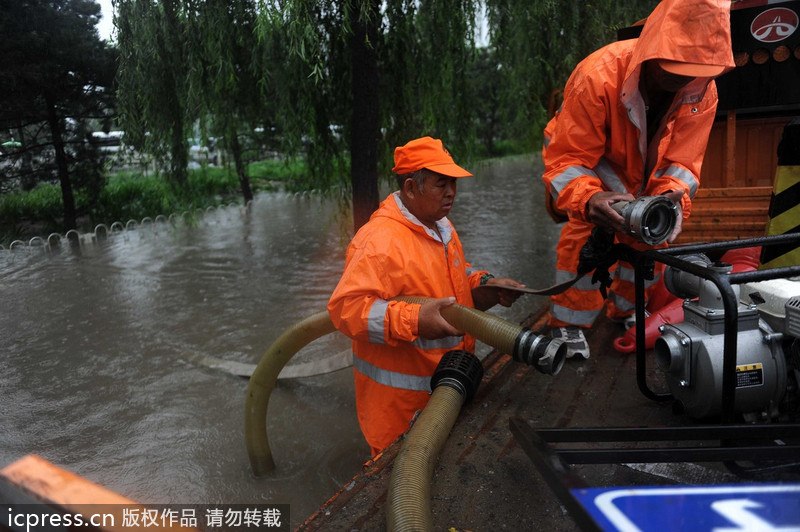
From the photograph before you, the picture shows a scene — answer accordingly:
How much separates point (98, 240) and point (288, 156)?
245 inches

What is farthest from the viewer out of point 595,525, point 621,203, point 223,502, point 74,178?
point 74,178

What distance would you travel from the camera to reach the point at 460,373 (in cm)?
248

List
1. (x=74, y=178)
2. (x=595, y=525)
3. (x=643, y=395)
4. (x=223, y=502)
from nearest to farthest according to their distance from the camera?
(x=595, y=525), (x=643, y=395), (x=223, y=502), (x=74, y=178)

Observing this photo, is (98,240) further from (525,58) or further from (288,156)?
(525,58)

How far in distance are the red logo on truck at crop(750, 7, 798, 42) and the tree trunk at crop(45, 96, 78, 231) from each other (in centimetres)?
944

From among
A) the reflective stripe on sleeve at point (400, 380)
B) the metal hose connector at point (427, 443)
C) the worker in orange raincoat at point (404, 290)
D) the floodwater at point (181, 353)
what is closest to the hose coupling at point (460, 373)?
the metal hose connector at point (427, 443)

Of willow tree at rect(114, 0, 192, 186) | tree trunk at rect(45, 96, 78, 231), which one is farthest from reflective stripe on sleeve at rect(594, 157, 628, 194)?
tree trunk at rect(45, 96, 78, 231)

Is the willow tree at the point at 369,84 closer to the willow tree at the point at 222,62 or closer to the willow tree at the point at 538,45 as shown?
the willow tree at the point at 222,62

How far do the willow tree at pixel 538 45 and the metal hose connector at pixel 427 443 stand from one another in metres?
4.58

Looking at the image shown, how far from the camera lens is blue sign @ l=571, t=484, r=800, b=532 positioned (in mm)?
1060

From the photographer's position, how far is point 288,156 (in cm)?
639

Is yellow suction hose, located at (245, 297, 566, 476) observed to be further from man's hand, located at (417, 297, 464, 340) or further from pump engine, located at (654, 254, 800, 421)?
pump engine, located at (654, 254, 800, 421)

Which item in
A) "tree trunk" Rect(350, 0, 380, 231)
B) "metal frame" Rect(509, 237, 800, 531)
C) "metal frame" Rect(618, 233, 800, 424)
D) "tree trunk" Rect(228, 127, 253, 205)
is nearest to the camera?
"metal frame" Rect(509, 237, 800, 531)

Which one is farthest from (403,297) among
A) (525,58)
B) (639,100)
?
(525,58)
